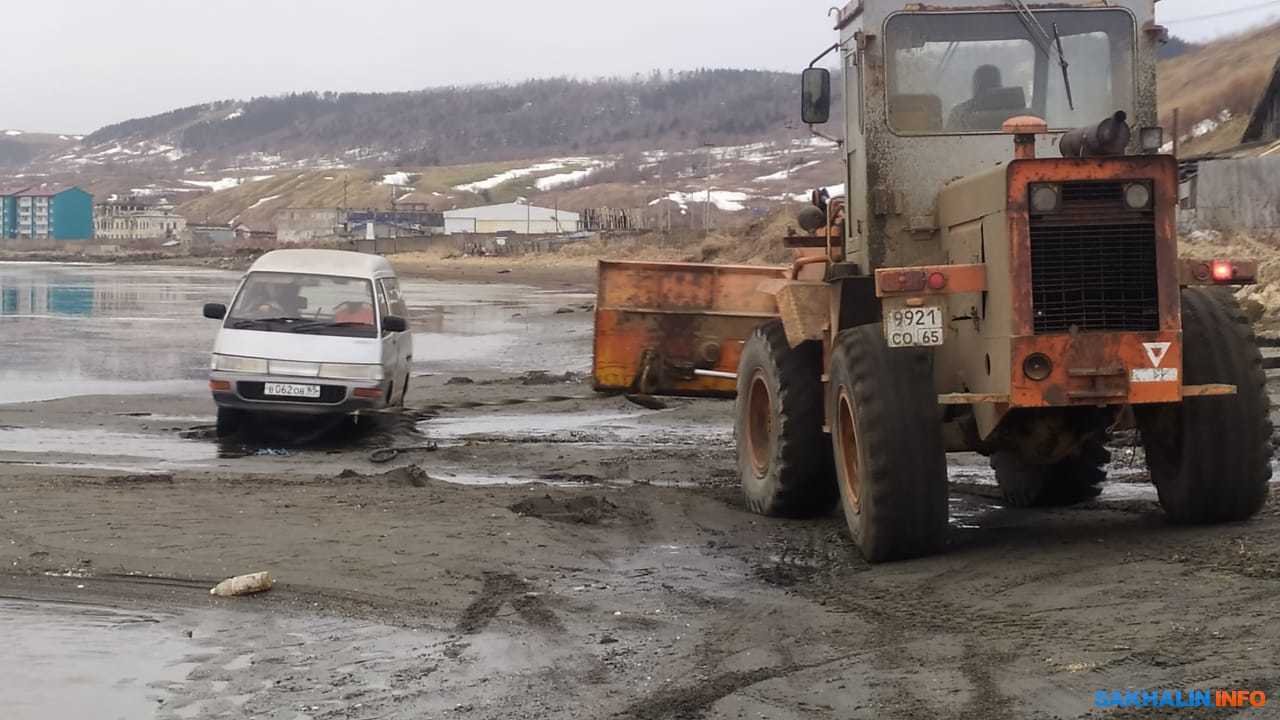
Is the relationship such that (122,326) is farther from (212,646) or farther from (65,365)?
(212,646)

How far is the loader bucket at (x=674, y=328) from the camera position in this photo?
43.7 ft

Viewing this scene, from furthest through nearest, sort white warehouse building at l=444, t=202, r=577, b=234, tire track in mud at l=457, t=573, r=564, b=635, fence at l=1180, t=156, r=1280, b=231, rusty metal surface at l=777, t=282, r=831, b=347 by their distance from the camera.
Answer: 1. white warehouse building at l=444, t=202, r=577, b=234
2. fence at l=1180, t=156, r=1280, b=231
3. rusty metal surface at l=777, t=282, r=831, b=347
4. tire track in mud at l=457, t=573, r=564, b=635

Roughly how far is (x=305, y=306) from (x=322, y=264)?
63cm

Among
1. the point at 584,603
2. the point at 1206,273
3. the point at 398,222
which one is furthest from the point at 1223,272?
the point at 398,222

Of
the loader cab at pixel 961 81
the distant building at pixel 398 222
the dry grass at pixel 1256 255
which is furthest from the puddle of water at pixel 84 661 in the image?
the distant building at pixel 398 222

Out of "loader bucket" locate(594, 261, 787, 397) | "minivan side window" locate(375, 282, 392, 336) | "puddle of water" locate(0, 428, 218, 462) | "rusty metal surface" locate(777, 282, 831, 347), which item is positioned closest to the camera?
"rusty metal surface" locate(777, 282, 831, 347)

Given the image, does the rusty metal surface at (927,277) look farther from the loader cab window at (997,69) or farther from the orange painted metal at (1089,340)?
the loader cab window at (997,69)

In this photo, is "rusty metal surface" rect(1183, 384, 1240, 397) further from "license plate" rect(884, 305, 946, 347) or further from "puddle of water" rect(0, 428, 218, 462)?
"puddle of water" rect(0, 428, 218, 462)

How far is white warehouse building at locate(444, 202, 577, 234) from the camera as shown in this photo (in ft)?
509

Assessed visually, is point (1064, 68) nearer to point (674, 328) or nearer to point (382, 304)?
point (674, 328)

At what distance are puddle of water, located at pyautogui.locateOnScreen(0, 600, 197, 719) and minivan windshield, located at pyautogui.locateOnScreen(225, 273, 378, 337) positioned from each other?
27.3ft

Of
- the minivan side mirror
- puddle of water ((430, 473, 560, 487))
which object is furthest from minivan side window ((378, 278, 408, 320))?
the minivan side mirror

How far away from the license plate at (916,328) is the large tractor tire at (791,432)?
192cm

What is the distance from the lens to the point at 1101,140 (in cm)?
755
